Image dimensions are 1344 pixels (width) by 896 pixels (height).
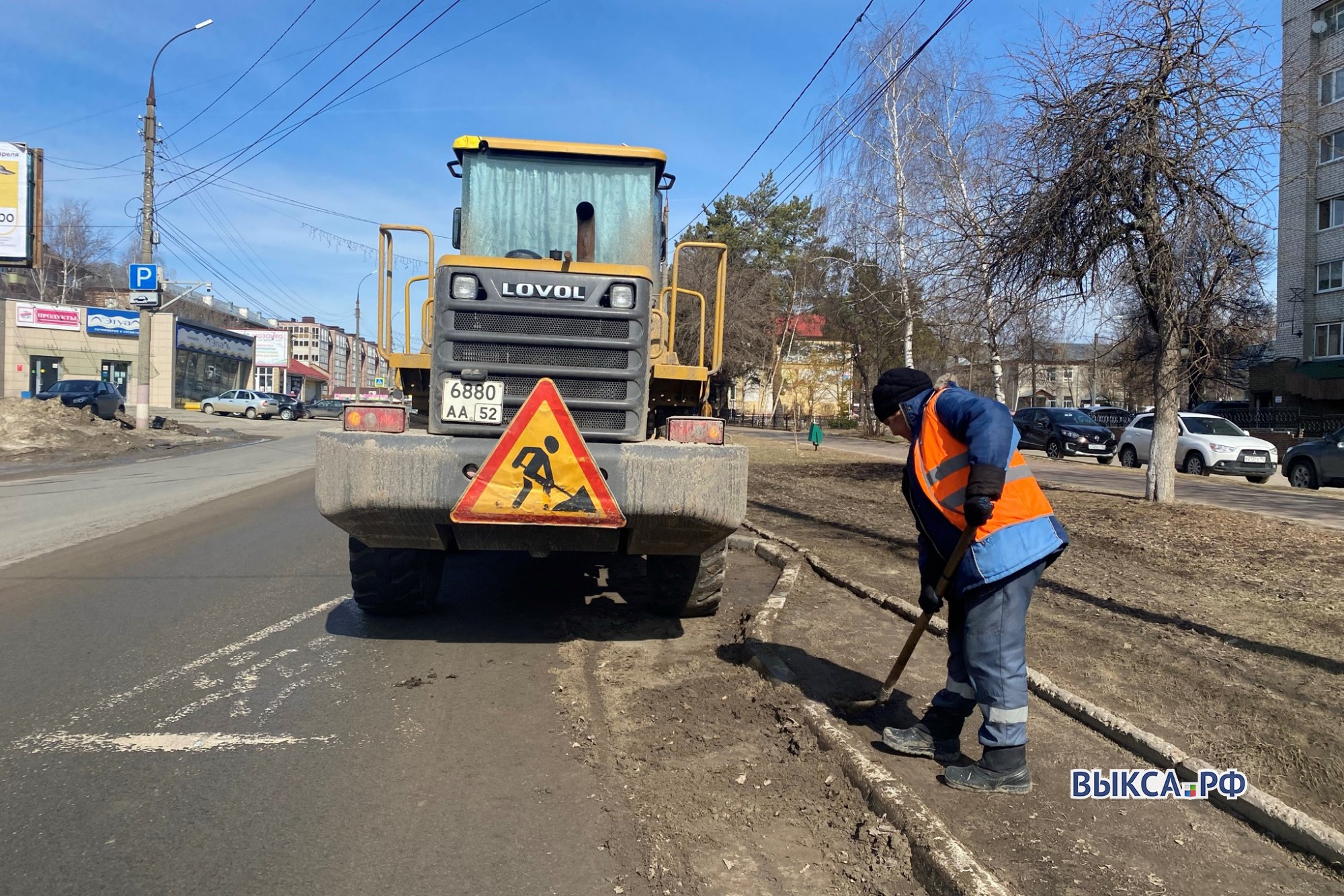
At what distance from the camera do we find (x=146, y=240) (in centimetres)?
2662

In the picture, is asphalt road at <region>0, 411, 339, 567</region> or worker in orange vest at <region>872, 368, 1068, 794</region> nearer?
worker in orange vest at <region>872, 368, 1068, 794</region>

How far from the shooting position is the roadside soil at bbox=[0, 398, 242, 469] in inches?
827

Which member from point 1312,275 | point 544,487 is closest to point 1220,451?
point 544,487

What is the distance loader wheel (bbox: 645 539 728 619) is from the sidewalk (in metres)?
1.41

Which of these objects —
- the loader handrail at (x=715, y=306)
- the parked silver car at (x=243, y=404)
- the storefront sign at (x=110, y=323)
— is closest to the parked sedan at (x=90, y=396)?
the parked silver car at (x=243, y=404)

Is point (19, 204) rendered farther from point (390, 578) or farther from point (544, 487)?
point (544, 487)

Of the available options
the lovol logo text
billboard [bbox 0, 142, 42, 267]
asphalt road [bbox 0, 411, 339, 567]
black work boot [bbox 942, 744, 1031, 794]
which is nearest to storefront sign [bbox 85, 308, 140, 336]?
billboard [bbox 0, 142, 42, 267]

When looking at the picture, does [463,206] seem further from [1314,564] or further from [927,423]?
[1314,564]

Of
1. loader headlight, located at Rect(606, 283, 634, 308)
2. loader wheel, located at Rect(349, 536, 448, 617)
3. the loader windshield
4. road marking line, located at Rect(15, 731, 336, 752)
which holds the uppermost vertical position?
the loader windshield

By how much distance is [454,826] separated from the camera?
10.8 ft

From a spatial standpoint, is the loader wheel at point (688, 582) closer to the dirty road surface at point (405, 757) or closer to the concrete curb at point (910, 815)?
the dirty road surface at point (405, 757)

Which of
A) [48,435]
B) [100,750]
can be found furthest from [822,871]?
[48,435]

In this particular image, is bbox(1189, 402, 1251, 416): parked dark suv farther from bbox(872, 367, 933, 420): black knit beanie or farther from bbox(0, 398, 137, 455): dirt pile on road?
bbox(0, 398, 137, 455): dirt pile on road

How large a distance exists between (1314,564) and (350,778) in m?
8.38
